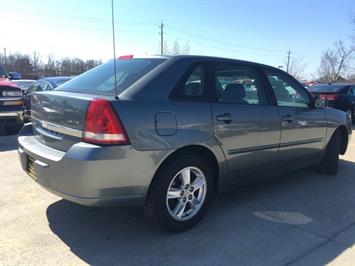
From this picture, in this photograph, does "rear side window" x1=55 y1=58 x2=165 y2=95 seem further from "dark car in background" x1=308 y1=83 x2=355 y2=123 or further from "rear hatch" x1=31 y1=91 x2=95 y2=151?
"dark car in background" x1=308 y1=83 x2=355 y2=123

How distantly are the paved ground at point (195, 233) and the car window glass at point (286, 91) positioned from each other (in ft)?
3.77

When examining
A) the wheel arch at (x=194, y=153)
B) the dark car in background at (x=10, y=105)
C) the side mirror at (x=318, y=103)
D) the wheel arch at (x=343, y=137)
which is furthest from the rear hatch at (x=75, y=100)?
the dark car in background at (x=10, y=105)

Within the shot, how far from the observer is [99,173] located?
10.1ft

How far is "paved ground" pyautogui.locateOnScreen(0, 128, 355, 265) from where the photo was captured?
3.21 metres

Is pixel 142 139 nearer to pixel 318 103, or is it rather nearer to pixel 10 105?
pixel 318 103

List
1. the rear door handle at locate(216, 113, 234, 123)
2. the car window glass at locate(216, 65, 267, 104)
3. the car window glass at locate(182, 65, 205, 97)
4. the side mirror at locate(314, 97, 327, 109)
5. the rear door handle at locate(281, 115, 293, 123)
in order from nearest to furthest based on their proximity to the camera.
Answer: the car window glass at locate(182, 65, 205, 97) → the rear door handle at locate(216, 113, 234, 123) → the car window glass at locate(216, 65, 267, 104) → the rear door handle at locate(281, 115, 293, 123) → the side mirror at locate(314, 97, 327, 109)

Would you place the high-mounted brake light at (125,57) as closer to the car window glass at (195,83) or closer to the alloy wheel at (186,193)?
the car window glass at (195,83)

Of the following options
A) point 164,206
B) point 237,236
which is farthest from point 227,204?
point 164,206

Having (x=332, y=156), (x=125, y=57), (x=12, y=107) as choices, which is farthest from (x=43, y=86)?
(x=332, y=156)

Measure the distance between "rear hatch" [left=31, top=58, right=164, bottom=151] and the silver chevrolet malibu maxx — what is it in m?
0.01

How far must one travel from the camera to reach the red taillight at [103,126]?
3.12 m

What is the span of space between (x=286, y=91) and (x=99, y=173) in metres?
2.83

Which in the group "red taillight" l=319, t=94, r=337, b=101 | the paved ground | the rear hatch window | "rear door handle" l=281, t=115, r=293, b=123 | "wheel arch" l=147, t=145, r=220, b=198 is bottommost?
the paved ground

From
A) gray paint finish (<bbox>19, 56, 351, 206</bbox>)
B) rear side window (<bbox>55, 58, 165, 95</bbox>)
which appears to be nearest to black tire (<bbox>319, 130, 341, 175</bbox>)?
gray paint finish (<bbox>19, 56, 351, 206</bbox>)
